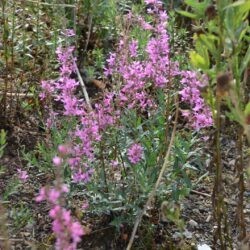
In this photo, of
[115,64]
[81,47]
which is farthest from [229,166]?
[81,47]

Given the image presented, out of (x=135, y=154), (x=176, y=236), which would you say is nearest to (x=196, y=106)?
(x=135, y=154)

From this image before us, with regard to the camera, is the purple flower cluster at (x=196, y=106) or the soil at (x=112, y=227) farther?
the soil at (x=112, y=227)

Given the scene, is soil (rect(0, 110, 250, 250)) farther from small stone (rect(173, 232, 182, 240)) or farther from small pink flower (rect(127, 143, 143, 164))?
small pink flower (rect(127, 143, 143, 164))

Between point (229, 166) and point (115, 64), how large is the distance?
0.86 meters

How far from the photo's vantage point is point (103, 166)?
2.24 m

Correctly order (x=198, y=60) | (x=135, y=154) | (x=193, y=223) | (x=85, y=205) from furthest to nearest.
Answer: (x=193, y=223)
(x=85, y=205)
(x=135, y=154)
(x=198, y=60)

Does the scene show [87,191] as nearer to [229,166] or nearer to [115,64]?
[115,64]

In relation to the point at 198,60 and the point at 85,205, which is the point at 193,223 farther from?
the point at 198,60

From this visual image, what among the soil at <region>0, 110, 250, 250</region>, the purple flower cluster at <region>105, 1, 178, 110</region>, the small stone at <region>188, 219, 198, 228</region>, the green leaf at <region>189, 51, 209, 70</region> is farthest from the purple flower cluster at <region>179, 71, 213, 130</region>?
the small stone at <region>188, 219, 198, 228</region>

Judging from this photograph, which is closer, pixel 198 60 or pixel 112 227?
pixel 198 60

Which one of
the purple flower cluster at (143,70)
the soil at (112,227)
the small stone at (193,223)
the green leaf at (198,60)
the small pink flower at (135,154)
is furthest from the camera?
the small stone at (193,223)

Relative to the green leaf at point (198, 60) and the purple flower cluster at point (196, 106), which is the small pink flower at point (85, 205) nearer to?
the purple flower cluster at point (196, 106)

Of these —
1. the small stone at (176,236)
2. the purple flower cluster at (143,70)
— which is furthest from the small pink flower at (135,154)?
→ the small stone at (176,236)

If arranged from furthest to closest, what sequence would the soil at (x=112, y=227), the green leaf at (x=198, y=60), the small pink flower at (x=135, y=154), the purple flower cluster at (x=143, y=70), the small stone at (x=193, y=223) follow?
the small stone at (x=193, y=223)
the soil at (x=112, y=227)
the purple flower cluster at (x=143, y=70)
the small pink flower at (x=135, y=154)
the green leaf at (x=198, y=60)
